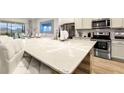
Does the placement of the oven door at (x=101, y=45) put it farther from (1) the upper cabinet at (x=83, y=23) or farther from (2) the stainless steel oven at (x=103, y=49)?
(1) the upper cabinet at (x=83, y=23)

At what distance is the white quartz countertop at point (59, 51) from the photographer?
1.16 meters

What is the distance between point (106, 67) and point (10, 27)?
0.85 m

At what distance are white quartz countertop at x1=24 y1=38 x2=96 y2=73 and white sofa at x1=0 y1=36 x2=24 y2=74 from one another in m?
0.10

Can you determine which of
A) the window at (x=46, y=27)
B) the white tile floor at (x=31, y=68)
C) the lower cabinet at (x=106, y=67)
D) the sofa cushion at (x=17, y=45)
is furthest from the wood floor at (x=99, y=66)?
the sofa cushion at (x=17, y=45)

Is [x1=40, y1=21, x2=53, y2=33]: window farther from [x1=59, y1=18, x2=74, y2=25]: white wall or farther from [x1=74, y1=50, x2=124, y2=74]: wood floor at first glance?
[x1=74, y1=50, x2=124, y2=74]: wood floor

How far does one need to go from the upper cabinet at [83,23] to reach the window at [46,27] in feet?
0.73

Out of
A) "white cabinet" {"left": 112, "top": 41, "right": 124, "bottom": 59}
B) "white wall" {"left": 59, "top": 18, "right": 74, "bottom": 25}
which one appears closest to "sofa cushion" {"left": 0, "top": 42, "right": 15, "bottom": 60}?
"white wall" {"left": 59, "top": 18, "right": 74, "bottom": 25}

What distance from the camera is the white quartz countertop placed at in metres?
1.16

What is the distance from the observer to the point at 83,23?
1.22 metres

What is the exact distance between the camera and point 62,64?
45.3 inches
